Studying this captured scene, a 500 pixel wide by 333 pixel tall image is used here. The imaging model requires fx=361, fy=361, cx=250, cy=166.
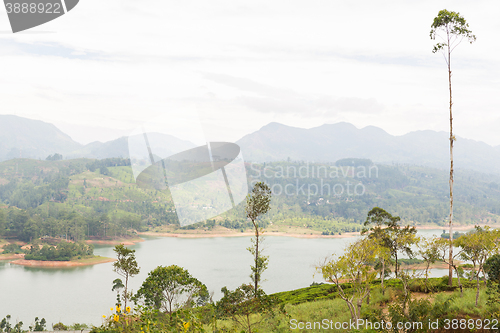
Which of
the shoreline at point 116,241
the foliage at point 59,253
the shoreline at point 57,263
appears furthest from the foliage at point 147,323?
the shoreline at point 116,241

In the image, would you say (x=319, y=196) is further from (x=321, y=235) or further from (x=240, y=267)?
(x=240, y=267)

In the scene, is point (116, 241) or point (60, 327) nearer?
point (60, 327)

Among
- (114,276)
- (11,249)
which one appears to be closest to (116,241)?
(11,249)

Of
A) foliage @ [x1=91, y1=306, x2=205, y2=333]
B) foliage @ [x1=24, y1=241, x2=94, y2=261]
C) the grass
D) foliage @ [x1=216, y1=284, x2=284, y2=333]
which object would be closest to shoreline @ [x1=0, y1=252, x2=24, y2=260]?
foliage @ [x1=24, y1=241, x2=94, y2=261]

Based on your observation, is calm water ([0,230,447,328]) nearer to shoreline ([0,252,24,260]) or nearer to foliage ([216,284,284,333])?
shoreline ([0,252,24,260])

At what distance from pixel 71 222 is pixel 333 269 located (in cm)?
5553

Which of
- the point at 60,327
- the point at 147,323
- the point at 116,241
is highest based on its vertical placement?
the point at 147,323

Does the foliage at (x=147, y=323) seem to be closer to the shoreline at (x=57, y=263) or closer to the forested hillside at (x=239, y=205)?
the shoreline at (x=57, y=263)

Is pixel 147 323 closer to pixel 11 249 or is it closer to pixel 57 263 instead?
pixel 57 263

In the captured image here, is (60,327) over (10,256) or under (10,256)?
over

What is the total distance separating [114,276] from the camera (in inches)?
1299

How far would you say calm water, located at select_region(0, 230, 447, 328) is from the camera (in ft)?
77.4

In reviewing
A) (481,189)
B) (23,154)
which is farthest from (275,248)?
(23,154)

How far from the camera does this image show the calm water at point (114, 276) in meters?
23.6
